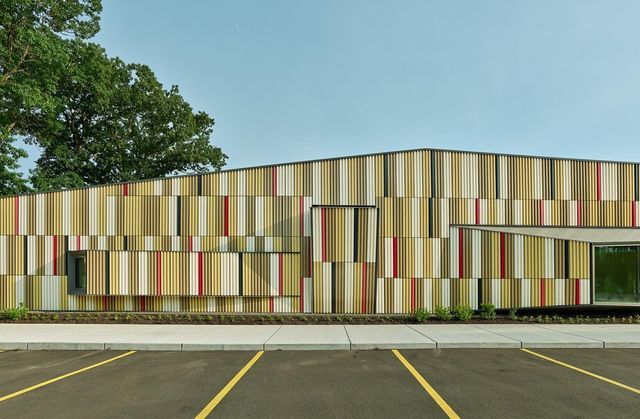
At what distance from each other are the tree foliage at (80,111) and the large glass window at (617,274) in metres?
25.6

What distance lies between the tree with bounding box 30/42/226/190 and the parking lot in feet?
69.2

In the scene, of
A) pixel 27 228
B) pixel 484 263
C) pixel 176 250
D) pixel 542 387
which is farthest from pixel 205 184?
pixel 542 387

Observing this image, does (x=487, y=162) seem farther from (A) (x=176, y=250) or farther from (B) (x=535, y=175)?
(A) (x=176, y=250)

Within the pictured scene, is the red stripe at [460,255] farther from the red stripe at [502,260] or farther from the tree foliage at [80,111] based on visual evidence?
the tree foliage at [80,111]

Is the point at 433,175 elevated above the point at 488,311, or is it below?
above

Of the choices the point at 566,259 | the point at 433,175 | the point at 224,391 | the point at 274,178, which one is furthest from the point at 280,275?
the point at 566,259

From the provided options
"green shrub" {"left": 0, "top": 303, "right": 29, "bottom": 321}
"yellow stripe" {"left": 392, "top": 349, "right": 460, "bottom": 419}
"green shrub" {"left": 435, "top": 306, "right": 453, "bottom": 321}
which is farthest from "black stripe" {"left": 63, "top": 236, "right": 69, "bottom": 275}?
"green shrub" {"left": 435, "top": 306, "right": 453, "bottom": 321}

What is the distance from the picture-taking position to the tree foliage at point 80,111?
1798 centimetres

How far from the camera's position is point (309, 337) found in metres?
9.31

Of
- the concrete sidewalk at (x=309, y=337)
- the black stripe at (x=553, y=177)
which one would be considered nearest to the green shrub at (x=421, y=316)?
the concrete sidewalk at (x=309, y=337)

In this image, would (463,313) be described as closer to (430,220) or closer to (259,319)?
(430,220)

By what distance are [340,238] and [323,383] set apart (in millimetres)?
7411

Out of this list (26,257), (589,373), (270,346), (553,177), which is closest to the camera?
(589,373)

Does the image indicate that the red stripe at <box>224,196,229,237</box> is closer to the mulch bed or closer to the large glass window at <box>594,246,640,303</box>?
the mulch bed
